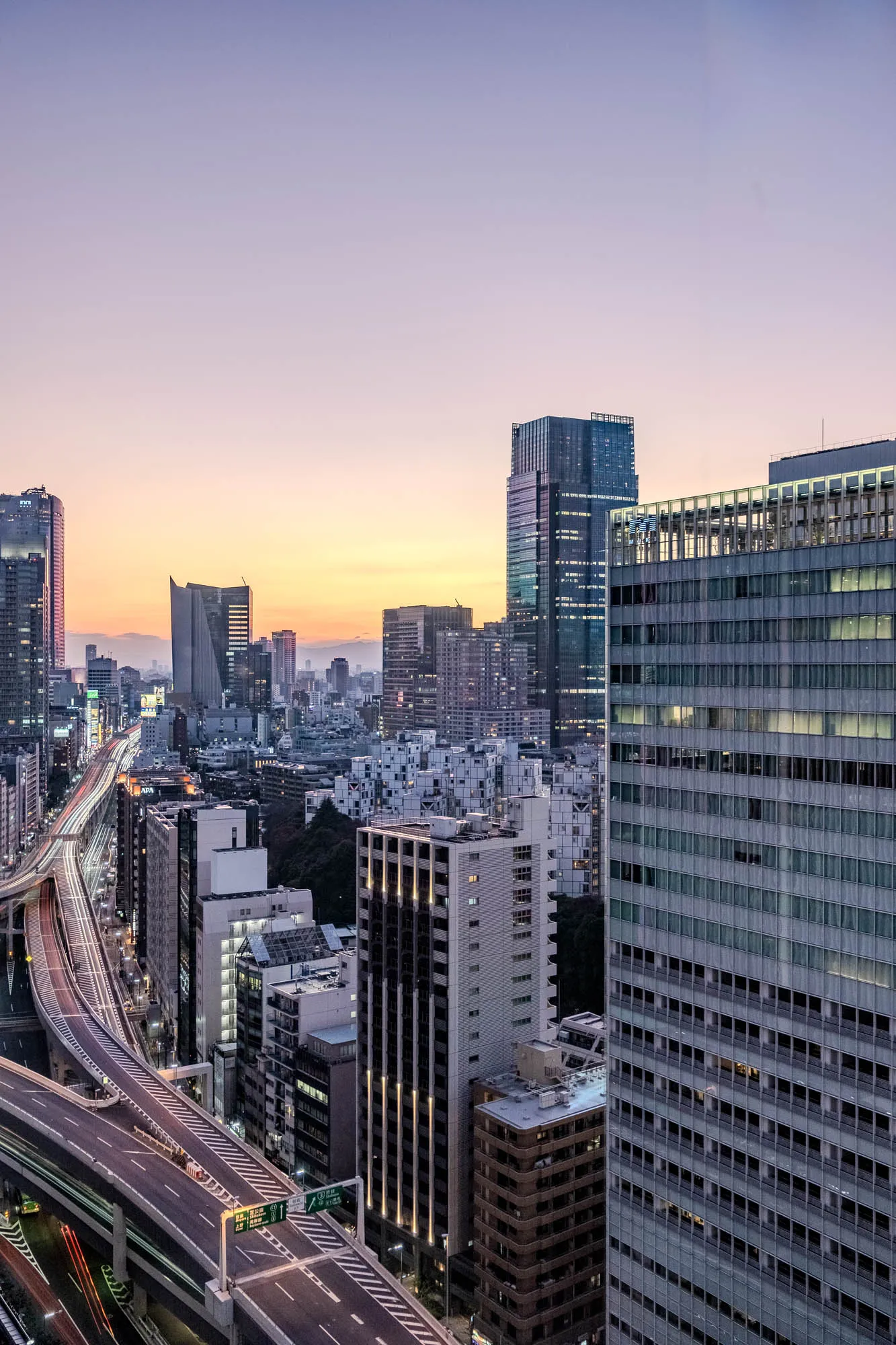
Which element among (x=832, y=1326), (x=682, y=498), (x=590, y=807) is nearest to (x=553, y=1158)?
(x=832, y=1326)

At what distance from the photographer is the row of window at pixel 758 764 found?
1329 inches

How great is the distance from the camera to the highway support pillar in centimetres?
5169

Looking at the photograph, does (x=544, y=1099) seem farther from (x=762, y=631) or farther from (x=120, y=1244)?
(x=762, y=631)

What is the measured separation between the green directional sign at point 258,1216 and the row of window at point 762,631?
27133mm

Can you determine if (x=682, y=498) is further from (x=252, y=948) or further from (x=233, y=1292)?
(x=252, y=948)

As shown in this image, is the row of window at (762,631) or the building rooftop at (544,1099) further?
the building rooftop at (544,1099)

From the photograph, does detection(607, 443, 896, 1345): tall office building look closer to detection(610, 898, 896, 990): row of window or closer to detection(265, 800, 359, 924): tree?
detection(610, 898, 896, 990): row of window

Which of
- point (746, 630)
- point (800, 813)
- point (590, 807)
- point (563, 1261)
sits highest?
point (746, 630)

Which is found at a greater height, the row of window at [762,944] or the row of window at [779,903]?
the row of window at [779,903]

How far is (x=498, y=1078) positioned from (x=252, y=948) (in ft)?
90.8

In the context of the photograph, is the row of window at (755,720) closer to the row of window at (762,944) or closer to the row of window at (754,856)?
the row of window at (754,856)

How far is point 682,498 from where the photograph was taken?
3944 centimetres

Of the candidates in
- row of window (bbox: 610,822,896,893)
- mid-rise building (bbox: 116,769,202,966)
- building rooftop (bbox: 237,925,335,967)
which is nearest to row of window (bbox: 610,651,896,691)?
row of window (bbox: 610,822,896,893)

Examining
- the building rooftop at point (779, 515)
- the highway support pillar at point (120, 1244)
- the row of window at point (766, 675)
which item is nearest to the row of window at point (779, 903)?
the row of window at point (766, 675)
